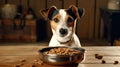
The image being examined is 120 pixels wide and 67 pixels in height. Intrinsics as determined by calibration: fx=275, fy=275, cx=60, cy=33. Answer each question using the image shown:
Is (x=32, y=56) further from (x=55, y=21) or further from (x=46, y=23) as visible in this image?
(x=46, y=23)

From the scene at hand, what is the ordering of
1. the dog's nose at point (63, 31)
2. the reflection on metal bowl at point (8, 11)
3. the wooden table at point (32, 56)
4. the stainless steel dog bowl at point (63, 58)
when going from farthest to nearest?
the reflection on metal bowl at point (8, 11) < the dog's nose at point (63, 31) < the wooden table at point (32, 56) < the stainless steel dog bowl at point (63, 58)

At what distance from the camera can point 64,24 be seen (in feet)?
5.33

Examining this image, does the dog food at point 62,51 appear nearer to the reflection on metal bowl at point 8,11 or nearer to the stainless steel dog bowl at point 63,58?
the stainless steel dog bowl at point 63,58

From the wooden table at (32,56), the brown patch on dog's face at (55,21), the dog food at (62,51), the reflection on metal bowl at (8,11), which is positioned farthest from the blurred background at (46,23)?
the dog food at (62,51)

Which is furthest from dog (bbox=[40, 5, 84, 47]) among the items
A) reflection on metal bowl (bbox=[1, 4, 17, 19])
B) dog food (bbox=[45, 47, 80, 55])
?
reflection on metal bowl (bbox=[1, 4, 17, 19])

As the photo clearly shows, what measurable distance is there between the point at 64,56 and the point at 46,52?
5.1 inches

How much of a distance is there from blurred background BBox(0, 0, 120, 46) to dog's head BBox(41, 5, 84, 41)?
197 cm

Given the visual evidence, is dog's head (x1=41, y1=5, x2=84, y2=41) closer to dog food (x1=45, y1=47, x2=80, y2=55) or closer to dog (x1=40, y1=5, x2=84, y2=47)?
dog (x1=40, y1=5, x2=84, y2=47)

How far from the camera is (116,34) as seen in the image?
3.67 meters

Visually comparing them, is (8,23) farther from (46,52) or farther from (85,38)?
(46,52)

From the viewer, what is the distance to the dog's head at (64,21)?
162 cm

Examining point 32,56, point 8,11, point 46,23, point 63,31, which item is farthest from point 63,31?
point 46,23

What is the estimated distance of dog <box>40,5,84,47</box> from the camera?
A: 1.62 meters

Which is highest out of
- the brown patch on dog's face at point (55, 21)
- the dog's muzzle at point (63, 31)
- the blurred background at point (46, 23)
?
the brown patch on dog's face at point (55, 21)
